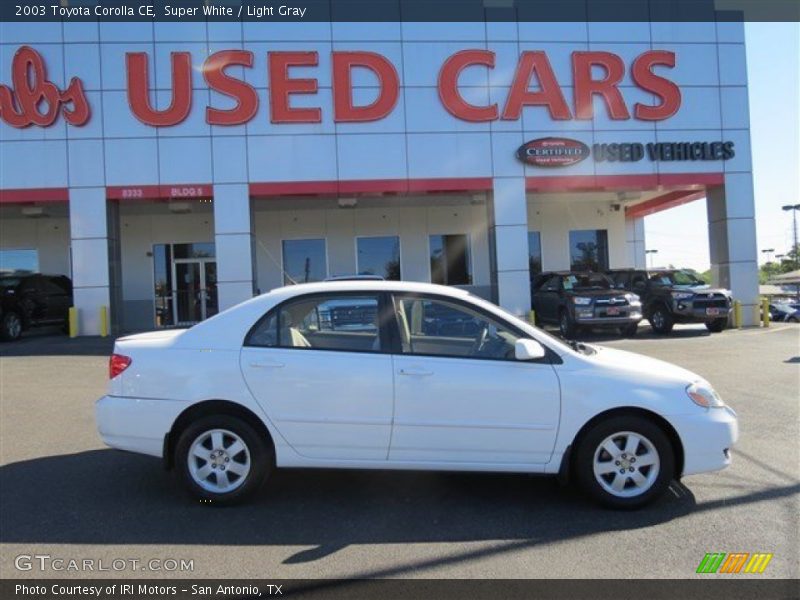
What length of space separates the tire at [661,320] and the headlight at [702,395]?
12.9 metres

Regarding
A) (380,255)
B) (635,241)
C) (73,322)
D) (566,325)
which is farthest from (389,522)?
(635,241)

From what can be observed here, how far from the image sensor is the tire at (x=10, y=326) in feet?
54.5

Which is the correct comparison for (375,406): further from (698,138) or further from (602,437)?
(698,138)

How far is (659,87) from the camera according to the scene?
19.4 meters

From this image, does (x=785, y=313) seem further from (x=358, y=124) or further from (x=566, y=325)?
(x=358, y=124)

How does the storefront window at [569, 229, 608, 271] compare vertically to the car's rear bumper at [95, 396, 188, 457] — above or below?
above

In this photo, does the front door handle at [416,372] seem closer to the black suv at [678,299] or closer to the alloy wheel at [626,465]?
the alloy wheel at [626,465]

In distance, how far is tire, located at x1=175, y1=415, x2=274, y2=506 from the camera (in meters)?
4.63

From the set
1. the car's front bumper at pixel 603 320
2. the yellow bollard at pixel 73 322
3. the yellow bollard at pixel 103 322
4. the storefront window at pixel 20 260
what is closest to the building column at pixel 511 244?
the car's front bumper at pixel 603 320

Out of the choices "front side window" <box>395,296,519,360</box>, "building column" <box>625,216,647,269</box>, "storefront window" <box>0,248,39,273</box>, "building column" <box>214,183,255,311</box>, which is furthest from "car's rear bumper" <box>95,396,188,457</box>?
"building column" <box>625,216,647,269</box>

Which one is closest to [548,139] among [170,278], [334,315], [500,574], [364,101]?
[364,101]

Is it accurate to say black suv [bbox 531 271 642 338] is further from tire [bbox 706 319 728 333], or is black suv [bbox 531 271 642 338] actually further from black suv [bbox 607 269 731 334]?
tire [bbox 706 319 728 333]

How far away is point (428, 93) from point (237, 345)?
15.6m

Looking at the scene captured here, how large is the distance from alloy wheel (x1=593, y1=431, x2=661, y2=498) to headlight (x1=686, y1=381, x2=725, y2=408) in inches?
18.0
